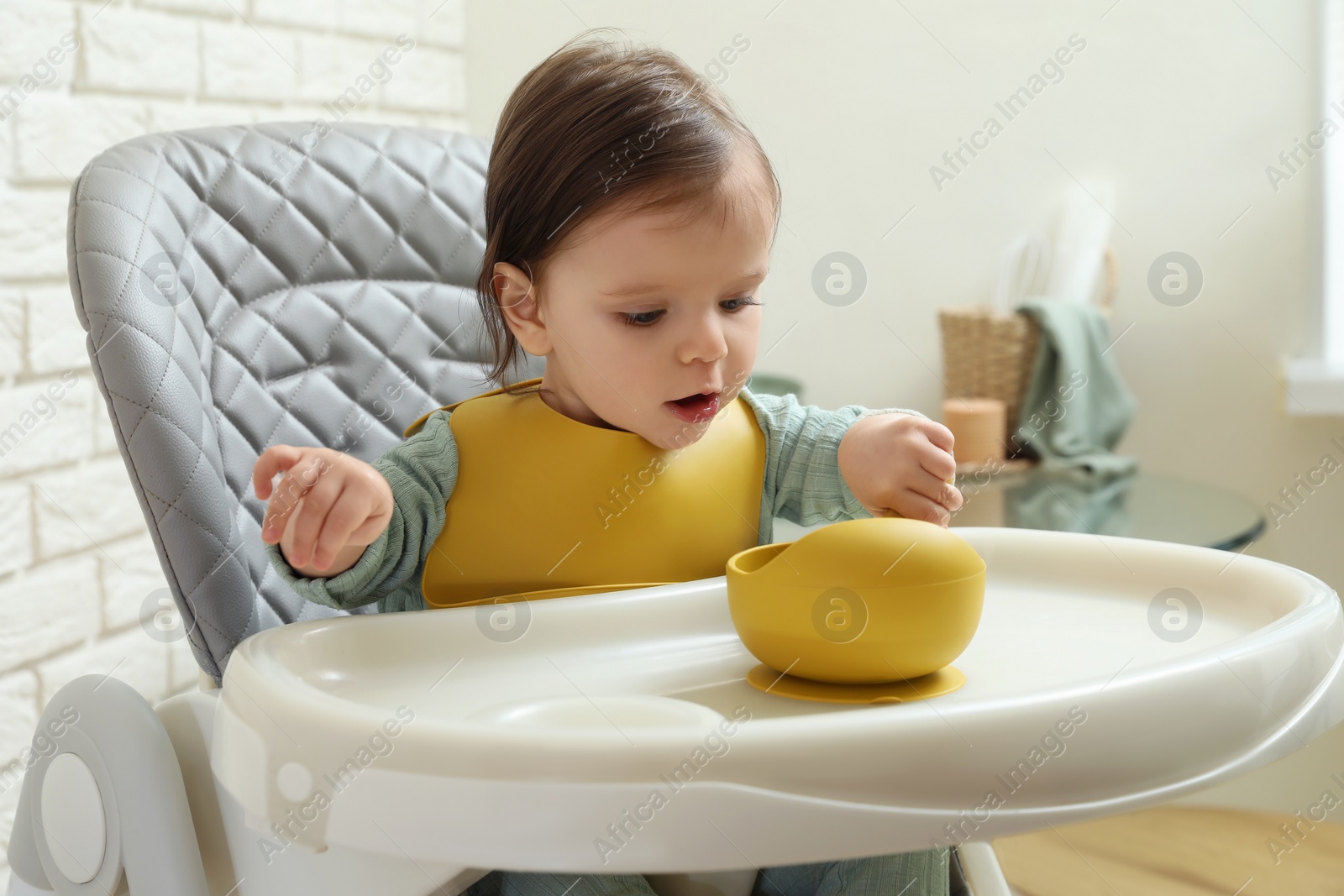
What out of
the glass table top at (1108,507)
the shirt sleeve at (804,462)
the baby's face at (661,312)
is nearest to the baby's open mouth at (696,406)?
the baby's face at (661,312)

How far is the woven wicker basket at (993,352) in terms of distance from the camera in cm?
158

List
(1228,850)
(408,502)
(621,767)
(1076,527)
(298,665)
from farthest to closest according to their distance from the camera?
(1228,850)
(1076,527)
(408,502)
(298,665)
(621,767)

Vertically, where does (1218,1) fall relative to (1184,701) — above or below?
above

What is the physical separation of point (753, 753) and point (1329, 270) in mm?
1504

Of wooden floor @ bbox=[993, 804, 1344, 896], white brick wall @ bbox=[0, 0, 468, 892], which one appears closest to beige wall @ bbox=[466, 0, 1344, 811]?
wooden floor @ bbox=[993, 804, 1344, 896]

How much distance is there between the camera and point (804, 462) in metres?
0.83

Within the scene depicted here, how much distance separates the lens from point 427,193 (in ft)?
3.34

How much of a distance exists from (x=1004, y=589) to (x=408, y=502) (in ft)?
1.31

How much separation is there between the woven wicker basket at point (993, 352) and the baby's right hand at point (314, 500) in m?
1.14

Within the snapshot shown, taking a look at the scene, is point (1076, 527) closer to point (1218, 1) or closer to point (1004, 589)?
point (1004, 589)

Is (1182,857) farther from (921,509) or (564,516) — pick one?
(564,516)

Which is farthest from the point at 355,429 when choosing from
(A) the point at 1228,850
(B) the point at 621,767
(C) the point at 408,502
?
(A) the point at 1228,850

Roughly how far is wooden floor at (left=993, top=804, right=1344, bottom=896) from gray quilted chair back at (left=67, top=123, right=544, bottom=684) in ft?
3.11

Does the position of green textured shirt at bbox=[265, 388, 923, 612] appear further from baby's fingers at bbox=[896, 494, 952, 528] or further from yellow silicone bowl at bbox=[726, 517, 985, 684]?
yellow silicone bowl at bbox=[726, 517, 985, 684]
